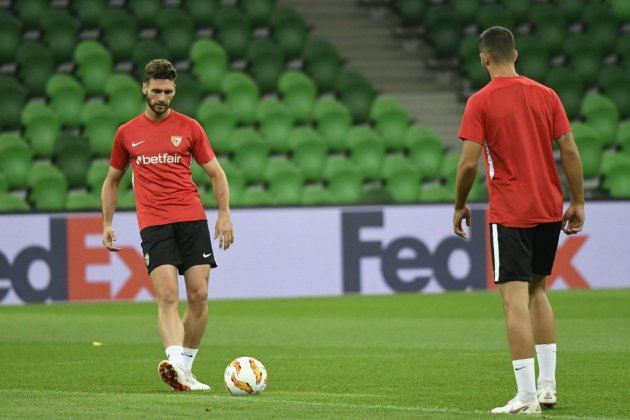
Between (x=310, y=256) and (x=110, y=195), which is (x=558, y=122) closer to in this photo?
(x=110, y=195)

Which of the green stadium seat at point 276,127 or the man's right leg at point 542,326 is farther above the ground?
the green stadium seat at point 276,127

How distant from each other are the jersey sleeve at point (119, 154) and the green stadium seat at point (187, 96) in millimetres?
11592

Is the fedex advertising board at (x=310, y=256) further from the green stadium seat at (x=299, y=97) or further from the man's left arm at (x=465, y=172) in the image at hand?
the man's left arm at (x=465, y=172)

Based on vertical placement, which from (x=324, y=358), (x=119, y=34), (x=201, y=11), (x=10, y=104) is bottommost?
(x=324, y=358)

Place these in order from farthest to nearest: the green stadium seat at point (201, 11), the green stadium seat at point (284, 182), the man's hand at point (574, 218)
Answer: the green stadium seat at point (201, 11), the green stadium seat at point (284, 182), the man's hand at point (574, 218)

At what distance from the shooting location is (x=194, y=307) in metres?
8.46

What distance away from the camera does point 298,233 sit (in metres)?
17.8

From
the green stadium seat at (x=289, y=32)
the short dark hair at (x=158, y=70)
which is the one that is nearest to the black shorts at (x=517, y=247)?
the short dark hair at (x=158, y=70)

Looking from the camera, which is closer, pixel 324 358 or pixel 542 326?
pixel 542 326

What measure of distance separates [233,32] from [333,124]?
2503 mm

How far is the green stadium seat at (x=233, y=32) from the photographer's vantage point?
21.7 m

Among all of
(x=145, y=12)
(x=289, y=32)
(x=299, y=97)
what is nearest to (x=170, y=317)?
(x=299, y=97)

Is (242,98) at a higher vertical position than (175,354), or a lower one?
higher

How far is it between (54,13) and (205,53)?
2571 mm
